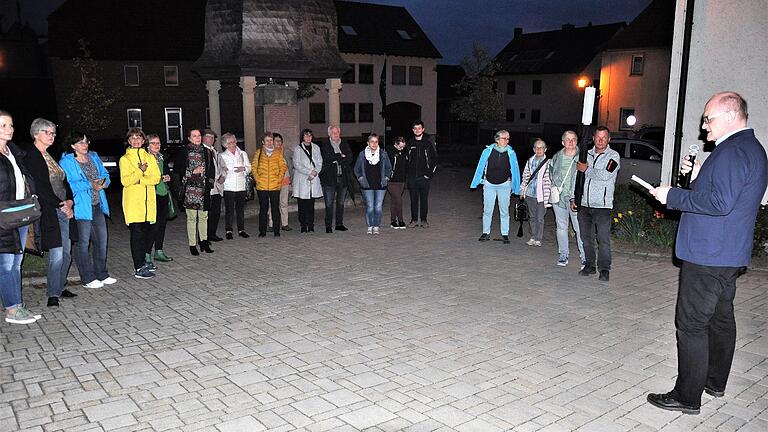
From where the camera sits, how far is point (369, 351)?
5.95 m

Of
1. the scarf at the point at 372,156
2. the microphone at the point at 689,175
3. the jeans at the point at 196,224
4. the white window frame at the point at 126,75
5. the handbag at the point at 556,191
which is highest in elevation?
the white window frame at the point at 126,75

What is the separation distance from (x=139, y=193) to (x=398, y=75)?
3962 cm

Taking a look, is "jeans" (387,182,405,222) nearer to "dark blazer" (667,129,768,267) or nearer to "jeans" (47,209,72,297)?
"jeans" (47,209,72,297)

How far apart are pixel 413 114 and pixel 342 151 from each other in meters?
36.8

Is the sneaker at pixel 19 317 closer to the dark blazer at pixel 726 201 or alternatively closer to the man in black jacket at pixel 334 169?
the man in black jacket at pixel 334 169

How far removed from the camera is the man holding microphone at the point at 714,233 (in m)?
4.41

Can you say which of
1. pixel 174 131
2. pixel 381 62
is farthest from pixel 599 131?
pixel 381 62

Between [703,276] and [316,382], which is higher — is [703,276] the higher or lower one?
the higher one

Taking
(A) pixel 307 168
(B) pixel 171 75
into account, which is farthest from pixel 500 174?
(B) pixel 171 75

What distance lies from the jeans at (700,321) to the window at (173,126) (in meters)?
35.9

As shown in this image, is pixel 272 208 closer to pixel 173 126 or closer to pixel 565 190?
pixel 565 190

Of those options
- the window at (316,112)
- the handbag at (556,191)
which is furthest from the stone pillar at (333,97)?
the window at (316,112)

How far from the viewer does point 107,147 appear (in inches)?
753

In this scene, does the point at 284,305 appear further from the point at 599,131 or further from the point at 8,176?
the point at 599,131
